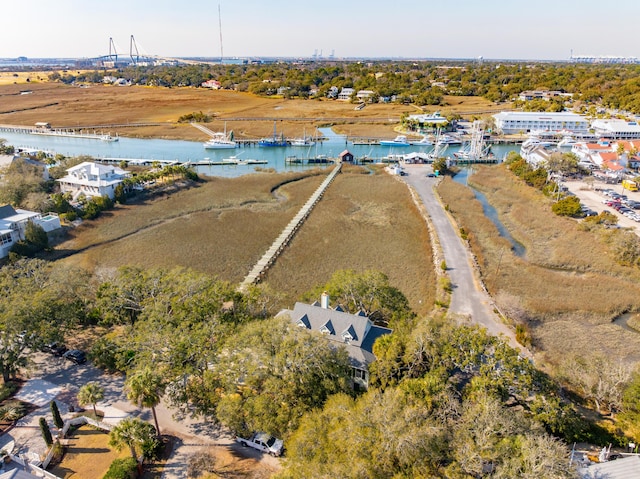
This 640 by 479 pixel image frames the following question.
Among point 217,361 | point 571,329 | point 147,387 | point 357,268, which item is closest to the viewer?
point 147,387

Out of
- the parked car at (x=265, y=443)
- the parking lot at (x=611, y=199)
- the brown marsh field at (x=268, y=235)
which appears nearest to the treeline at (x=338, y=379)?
the parked car at (x=265, y=443)

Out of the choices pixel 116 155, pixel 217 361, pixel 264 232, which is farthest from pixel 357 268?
pixel 116 155

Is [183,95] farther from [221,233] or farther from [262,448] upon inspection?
[262,448]

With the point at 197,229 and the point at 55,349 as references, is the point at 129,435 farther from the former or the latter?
the point at 197,229

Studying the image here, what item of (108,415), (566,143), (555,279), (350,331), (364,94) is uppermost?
(364,94)

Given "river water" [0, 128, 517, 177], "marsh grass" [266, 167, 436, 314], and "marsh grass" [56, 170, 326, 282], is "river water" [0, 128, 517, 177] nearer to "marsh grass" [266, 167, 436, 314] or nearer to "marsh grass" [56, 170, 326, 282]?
"marsh grass" [56, 170, 326, 282]

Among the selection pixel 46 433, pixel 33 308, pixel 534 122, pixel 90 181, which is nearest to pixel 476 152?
pixel 534 122
